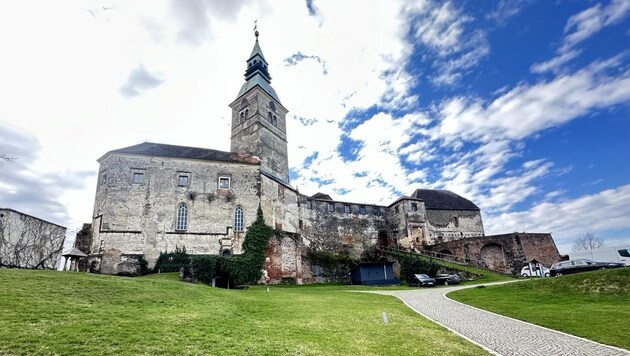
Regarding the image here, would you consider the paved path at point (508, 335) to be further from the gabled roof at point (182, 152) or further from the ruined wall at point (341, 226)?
the ruined wall at point (341, 226)

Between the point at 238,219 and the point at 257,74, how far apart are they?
25.6m

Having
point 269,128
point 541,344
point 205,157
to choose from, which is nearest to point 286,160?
point 269,128

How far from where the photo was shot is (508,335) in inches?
421

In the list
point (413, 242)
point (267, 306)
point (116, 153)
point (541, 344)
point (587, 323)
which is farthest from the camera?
point (413, 242)

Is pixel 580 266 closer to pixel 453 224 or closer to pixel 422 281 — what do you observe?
pixel 422 281

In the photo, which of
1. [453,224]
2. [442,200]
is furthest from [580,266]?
[442,200]

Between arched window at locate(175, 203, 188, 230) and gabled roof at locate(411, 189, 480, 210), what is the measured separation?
33.5m

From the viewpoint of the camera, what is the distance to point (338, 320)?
12.4m

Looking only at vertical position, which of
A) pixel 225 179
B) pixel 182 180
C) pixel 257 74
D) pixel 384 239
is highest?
pixel 257 74

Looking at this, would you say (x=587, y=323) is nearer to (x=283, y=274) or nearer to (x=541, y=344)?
(x=541, y=344)

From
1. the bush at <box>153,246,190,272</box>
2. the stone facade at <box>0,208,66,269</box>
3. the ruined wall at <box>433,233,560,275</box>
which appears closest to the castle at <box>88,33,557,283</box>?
the bush at <box>153,246,190,272</box>

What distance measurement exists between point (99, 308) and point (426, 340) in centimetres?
1003

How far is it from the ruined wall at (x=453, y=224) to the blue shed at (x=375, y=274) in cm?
1409

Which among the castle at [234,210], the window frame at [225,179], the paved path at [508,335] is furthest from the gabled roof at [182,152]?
the paved path at [508,335]
